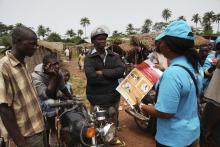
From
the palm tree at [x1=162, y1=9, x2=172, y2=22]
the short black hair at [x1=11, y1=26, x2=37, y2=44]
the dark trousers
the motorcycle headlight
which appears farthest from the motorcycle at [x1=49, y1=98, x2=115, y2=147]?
the palm tree at [x1=162, y1=9, x2=172, y2=22]

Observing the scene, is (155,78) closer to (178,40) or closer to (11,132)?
(178,40)

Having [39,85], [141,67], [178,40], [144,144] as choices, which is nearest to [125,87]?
[141,67]

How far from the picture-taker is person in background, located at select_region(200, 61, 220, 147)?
255 centimetres

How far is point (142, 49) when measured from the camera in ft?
41.3

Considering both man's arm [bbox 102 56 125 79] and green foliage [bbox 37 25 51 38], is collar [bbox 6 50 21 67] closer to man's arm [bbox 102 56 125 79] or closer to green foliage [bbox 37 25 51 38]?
man's arm [bbox 102 56 125 79]

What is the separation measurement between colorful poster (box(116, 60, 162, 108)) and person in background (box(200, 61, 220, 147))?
0.65m

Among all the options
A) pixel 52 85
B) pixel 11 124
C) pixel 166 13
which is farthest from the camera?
pixel 166 13

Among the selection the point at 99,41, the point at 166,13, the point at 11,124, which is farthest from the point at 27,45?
the point at 166,13

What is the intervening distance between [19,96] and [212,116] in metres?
2.07

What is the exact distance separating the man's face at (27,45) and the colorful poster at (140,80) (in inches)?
49.1

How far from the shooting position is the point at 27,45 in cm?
229

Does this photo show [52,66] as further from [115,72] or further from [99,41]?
[115,72]

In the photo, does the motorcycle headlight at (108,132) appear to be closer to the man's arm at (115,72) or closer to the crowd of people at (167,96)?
the crowd of people at (167,96)

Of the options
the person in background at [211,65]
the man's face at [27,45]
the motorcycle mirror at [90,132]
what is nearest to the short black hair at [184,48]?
the motorcycle mirror at [90,132]
